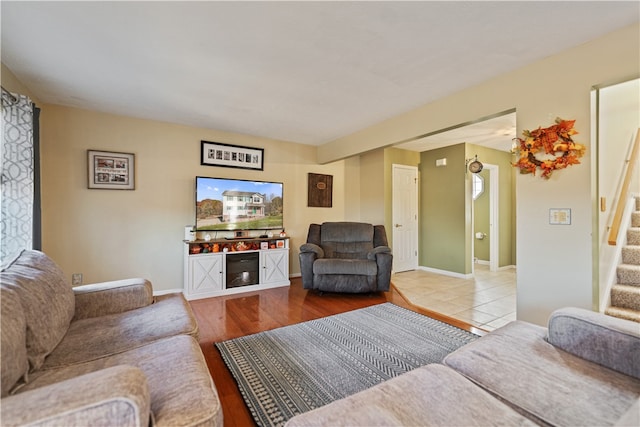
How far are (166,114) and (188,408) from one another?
11.1 feet

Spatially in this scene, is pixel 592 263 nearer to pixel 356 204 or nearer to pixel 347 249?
pixel 347 249

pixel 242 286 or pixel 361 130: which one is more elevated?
pixel 361 130

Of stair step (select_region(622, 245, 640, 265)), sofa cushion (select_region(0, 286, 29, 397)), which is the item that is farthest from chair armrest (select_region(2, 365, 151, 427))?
stair step (select_region(622, 245, 640, 265))

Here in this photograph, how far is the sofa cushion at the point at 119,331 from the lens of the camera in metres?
1.29

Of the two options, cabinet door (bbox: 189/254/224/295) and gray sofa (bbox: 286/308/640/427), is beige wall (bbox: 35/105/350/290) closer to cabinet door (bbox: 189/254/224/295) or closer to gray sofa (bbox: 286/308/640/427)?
cabinet door (bbox: 189/254/224/295)

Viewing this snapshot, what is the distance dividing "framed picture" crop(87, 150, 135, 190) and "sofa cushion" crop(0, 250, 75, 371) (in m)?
1.98

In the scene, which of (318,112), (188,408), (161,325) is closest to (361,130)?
(318,112)

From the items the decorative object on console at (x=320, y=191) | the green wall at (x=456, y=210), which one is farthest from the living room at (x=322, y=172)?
the green wall at (x=456, y=210)

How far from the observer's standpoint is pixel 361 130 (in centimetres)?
388

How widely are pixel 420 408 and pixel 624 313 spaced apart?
2572mm

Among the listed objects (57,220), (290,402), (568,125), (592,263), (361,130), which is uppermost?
(361,130)

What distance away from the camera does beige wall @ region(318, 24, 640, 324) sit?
182 cm

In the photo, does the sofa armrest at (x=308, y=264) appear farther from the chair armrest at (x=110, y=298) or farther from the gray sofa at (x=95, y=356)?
the chair armrest at (x=110, y=298)

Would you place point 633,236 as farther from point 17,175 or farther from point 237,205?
point 17,175
